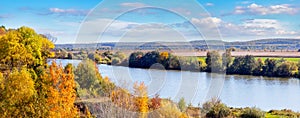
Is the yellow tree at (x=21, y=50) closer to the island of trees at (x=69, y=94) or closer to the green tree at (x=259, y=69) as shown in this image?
the island of trees at (x=69, y=94)

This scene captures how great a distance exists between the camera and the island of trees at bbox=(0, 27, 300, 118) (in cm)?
956

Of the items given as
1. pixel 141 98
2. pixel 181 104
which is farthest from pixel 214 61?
pixel 141 98

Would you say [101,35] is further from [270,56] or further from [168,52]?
[270,56]

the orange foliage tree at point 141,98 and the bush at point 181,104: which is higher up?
the orange foliage tree at point 141,98

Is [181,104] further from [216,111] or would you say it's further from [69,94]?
[69,94]

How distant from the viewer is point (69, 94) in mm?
11211

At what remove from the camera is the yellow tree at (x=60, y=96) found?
33.0 feet

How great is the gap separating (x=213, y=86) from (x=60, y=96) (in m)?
8.52

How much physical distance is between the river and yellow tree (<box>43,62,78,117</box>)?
1625 millimetres

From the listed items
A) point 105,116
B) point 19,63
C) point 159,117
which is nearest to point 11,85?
point 105,116

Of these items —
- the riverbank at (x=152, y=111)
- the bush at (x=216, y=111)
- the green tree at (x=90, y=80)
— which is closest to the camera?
the riverbank at (x=152, y=111)

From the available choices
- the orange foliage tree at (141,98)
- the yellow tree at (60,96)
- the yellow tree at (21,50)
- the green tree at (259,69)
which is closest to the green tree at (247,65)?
the green tree at (259,69)

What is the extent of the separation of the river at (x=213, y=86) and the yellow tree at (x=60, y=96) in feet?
5.33

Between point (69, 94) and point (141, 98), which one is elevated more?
point (69, 94)
